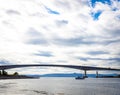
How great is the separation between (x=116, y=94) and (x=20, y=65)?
401 feet

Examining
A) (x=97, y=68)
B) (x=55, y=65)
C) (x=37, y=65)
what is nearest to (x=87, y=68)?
(x=97, y=68)

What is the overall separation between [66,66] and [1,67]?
44.0m

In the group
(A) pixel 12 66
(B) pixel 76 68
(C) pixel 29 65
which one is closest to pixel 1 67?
(A) pixel 12 66

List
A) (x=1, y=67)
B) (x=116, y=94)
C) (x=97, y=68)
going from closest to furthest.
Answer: (x=116, y=94) → (x=1, y=67) → (x=97, y=68)

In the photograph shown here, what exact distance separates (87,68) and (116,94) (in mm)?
118069

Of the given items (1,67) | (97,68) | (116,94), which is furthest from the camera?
(97,68)

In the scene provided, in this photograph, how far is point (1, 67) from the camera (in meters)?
175

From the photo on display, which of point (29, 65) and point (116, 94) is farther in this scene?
point (29, 65)

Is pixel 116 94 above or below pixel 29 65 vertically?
below

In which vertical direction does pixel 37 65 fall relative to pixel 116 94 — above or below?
above

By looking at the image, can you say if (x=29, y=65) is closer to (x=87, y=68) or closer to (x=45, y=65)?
(x=45, y=65)

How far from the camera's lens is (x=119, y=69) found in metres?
198

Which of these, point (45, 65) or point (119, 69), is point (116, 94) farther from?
point (119, 69)

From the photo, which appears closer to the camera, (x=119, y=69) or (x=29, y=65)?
(x=29, y=65)
